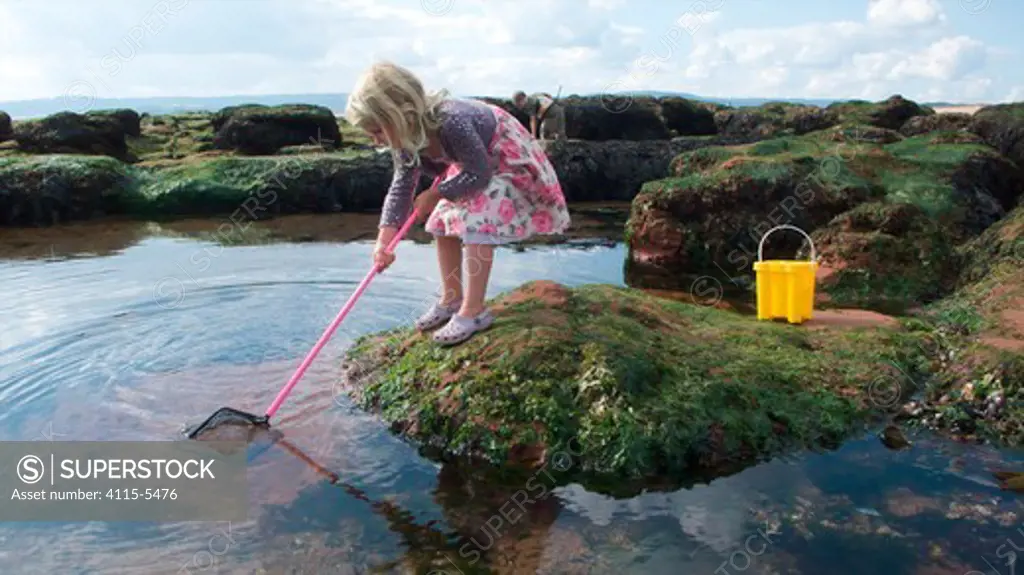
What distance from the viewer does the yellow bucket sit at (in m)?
6.73

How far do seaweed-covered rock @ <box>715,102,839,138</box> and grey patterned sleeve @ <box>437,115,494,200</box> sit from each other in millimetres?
20589

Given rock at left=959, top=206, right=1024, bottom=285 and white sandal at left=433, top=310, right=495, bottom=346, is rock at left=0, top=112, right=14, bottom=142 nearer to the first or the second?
white sandal at left=433, top=310, right=495, bottom=346

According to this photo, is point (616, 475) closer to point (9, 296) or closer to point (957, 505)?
point (957, 505)

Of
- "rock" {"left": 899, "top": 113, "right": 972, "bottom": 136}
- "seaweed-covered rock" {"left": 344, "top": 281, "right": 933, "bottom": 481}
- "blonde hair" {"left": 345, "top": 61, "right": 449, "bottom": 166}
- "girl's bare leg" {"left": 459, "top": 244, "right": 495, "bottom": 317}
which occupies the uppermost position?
"rock" {"left": 899, "top": 113, "right": 972, "bottom": 136}

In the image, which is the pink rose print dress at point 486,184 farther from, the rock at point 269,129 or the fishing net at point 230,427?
the rock at point 269,129

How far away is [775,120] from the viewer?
25297mm

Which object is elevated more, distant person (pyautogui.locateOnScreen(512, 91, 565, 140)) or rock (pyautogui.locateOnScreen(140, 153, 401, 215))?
distant person (pyautogui.locateOnScreen(512, 91, 565, 140))

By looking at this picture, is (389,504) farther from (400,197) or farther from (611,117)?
(611,117)

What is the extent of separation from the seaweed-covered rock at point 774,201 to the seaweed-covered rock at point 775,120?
1303 centimetres

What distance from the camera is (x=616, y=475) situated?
462cm

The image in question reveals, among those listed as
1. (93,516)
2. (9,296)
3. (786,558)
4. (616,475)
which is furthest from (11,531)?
(9,296)

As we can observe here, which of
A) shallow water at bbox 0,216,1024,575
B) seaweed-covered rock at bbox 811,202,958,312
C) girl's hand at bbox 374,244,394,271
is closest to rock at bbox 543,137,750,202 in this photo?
seaweed-covered rock at bbox 811,202,958,312

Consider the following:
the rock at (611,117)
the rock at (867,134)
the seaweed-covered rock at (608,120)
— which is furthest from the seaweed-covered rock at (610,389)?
the seaweed-covered rock at (608,120)

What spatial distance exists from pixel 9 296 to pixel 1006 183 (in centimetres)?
1238
